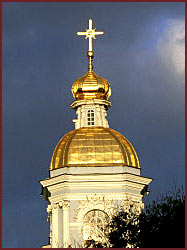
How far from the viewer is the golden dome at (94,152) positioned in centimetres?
6669

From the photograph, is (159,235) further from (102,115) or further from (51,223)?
(102,115)

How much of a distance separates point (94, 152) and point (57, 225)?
421cm

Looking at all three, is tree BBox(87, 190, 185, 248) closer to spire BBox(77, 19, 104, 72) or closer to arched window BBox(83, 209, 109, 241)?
arched window BBox(83, 209, 109, 241)

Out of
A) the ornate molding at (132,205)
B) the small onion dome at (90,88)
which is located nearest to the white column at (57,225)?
the ornate molding at (132,205)

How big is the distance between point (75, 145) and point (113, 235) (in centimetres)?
1276

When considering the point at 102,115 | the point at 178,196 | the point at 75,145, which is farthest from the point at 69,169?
the point at 178,196

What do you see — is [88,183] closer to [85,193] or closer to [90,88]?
[85,193]

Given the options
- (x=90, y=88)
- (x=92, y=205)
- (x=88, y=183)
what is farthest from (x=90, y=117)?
(x=92, y=205)

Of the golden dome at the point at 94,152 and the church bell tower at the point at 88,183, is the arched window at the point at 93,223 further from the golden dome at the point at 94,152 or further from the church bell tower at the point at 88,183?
the golden dome at the point at 94,152

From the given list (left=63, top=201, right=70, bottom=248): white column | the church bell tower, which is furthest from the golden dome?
(left=63, top=201, right=70, bottom=248): white column

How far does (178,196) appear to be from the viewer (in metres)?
55.7

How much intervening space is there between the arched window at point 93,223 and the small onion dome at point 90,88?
8363 mm

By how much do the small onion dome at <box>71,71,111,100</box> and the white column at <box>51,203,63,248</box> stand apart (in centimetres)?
789

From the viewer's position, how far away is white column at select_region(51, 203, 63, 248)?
6519 cm
